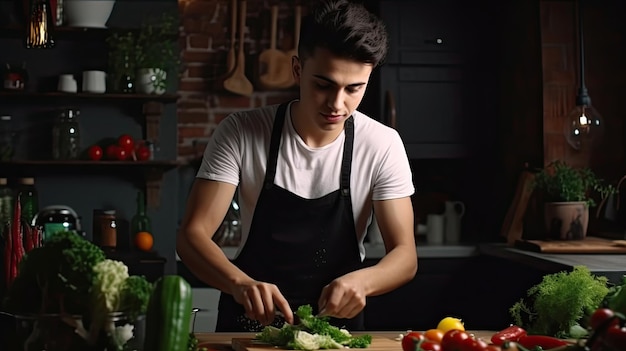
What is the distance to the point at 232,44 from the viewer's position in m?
5.09

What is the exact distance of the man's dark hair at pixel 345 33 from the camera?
240 cm

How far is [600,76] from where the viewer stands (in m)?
4.37

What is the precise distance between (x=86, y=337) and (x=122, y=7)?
12.2ft

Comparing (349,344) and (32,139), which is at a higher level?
(32,139)

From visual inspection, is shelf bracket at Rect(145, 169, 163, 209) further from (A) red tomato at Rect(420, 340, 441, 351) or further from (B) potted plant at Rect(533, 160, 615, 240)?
(A) red tomato at Rect(420, 340, 441, 351)

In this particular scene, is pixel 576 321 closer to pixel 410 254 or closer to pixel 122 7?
pixel 410 254

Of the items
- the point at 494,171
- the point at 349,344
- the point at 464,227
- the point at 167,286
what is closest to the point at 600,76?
the point at 494,171

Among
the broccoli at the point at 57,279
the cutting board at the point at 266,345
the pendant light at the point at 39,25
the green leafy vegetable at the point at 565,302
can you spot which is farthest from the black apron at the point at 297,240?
the broccoli at the point at 57,279

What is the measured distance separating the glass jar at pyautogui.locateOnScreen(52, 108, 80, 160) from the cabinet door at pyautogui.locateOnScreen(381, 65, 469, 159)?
5.29 feet

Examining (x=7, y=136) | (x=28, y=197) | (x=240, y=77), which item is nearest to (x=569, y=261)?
(x=240, y=77)

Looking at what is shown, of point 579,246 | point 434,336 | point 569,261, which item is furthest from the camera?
point 579,246

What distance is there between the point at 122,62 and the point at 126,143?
16.5 inches

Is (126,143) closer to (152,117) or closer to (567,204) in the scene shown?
(152,117)

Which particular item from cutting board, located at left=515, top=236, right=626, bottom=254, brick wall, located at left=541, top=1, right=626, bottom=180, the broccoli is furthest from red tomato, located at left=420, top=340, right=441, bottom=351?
brick wall, located at left=541, top=1, right=626, bottom=180
